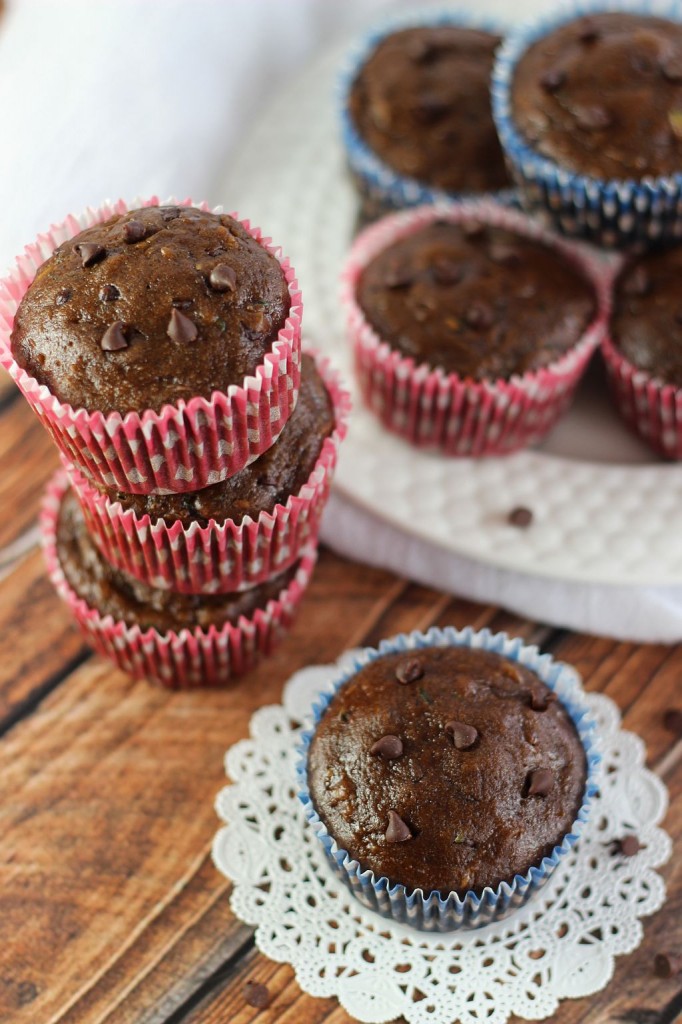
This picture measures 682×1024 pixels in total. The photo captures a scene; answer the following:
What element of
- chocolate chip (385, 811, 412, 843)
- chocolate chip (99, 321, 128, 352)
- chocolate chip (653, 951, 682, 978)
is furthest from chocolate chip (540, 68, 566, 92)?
→ chocolate chip (653, 951, 682, 978)

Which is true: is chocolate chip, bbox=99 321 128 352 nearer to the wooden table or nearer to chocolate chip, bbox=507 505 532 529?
the wooden table

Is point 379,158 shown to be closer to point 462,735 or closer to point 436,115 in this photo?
point 436,115

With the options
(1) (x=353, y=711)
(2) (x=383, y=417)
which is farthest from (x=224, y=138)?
(1) (x=353, y=711)

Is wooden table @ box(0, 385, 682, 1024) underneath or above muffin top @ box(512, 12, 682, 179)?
underneath

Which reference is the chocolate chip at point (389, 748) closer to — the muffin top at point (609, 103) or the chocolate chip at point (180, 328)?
the chocolate chip at point (180, 328)

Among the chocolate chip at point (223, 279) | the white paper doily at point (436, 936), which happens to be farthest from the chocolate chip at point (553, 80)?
the white paper doily at point (436, 936)

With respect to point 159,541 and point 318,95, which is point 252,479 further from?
point 318,95
